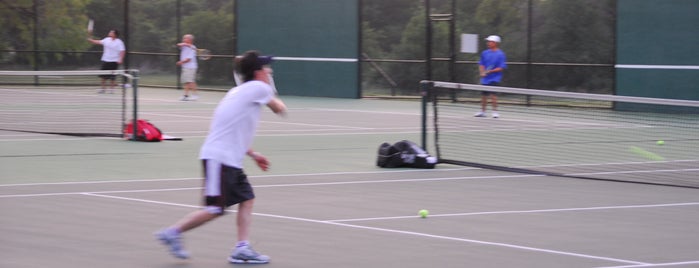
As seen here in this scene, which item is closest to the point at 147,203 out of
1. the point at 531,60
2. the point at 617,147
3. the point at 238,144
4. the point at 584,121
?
the point at 238,144

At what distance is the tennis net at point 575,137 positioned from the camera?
12.8m

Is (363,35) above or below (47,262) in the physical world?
above

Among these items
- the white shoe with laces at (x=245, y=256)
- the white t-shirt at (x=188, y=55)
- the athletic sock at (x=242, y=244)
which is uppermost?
the white t-shirt at (x=188, y=55)

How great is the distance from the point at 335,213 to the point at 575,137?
8610 mm

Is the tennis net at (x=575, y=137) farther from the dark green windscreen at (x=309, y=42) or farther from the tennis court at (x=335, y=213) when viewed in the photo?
the dark green windscreen at (x=309, y=42)

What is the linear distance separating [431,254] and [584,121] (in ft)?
44.2

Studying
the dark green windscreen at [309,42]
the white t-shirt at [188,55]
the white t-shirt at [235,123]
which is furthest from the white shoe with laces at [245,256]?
the dark green windscreen at [309,42]

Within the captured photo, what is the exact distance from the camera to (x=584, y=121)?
20.5 metres

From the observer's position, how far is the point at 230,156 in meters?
7.09

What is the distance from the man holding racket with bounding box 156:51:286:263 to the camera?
7.09m

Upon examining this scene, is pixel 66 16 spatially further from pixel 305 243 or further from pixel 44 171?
pixel 305 243

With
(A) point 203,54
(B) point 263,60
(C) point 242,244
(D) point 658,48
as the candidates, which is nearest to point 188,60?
(A) point 203,54

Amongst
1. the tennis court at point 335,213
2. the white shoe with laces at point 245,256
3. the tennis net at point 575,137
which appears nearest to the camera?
the white shoe with laces at point 245,256

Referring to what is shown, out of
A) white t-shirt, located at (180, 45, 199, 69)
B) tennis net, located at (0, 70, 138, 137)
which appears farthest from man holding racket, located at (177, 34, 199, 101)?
tennis net, located at (0, 70, 138, 137)
